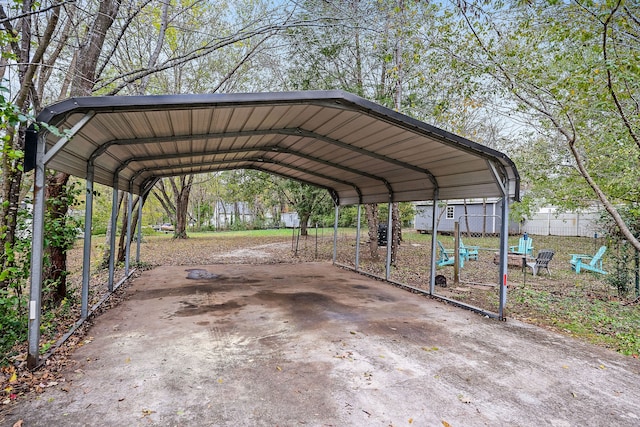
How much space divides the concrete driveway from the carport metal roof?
2058 mm

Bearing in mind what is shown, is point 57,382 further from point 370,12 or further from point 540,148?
point 540,148

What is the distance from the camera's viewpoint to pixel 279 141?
22.7ft

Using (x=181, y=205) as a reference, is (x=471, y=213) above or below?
above

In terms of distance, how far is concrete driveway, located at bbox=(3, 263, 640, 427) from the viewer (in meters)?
Answer: 2.60

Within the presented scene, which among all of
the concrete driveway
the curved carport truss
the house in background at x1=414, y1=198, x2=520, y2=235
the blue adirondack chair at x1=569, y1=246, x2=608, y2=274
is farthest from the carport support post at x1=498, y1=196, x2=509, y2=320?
the house in background at x1=414, y1=198, x2=520, y2=235

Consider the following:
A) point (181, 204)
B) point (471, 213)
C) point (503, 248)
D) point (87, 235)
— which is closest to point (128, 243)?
point (87, 235)

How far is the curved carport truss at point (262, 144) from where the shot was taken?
327 centimetres

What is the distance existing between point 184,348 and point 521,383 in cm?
336

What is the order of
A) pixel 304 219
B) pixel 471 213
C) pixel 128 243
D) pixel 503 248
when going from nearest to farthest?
pixel 503 248 → pixel 128 243 → pixel 304 219 → pixel 471 213

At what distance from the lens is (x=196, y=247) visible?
1503cm

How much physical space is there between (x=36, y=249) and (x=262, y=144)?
4518 mm

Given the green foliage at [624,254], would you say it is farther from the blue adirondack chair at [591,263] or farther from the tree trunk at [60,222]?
the tree trunk at [60,222]

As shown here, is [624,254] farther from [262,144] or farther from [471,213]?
[471,213]

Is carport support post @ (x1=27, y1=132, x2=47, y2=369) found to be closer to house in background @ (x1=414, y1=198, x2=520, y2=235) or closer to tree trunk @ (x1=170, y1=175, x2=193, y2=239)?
tree trunk @ (x1=170, y1=175, x2=193, y2=239)
